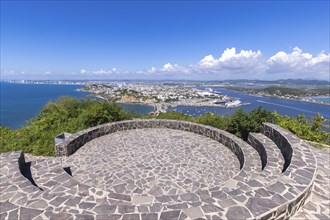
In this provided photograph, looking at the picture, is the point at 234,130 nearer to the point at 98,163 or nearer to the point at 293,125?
the point at 293,125

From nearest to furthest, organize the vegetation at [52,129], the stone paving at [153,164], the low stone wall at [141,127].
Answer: the stone paving at [153,164] < the low stone wall at [141,127] < the vegetation at [52,129]

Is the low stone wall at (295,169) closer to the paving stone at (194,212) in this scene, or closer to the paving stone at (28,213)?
the paving stone at (194,212)

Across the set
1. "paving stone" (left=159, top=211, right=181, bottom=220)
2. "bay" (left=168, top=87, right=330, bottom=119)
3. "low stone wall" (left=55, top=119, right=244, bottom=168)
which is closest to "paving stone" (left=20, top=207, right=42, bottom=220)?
"paving stone" (left=159, top=211, right=181, bottom=220)

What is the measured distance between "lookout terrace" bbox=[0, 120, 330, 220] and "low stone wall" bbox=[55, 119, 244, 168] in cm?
5

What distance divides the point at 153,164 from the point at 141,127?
4888 mm

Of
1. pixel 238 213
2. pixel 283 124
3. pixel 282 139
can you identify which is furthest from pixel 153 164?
pixel 283 124

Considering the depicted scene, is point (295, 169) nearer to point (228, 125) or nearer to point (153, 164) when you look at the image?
point (153, 164)

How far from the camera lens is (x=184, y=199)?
12.6ft

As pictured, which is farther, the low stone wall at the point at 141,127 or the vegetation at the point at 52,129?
the vegetation at the point at 52,129

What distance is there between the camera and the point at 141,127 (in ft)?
36.7

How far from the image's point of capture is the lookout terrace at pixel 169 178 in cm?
304

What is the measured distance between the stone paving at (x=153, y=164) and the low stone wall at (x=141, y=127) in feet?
0.93

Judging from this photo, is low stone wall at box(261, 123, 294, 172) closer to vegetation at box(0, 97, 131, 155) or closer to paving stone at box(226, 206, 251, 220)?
paving stone at box(226, 206, 251, 220)

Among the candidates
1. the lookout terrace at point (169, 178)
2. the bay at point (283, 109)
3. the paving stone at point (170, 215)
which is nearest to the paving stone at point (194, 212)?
the lookout terrace at point (169, 178)
